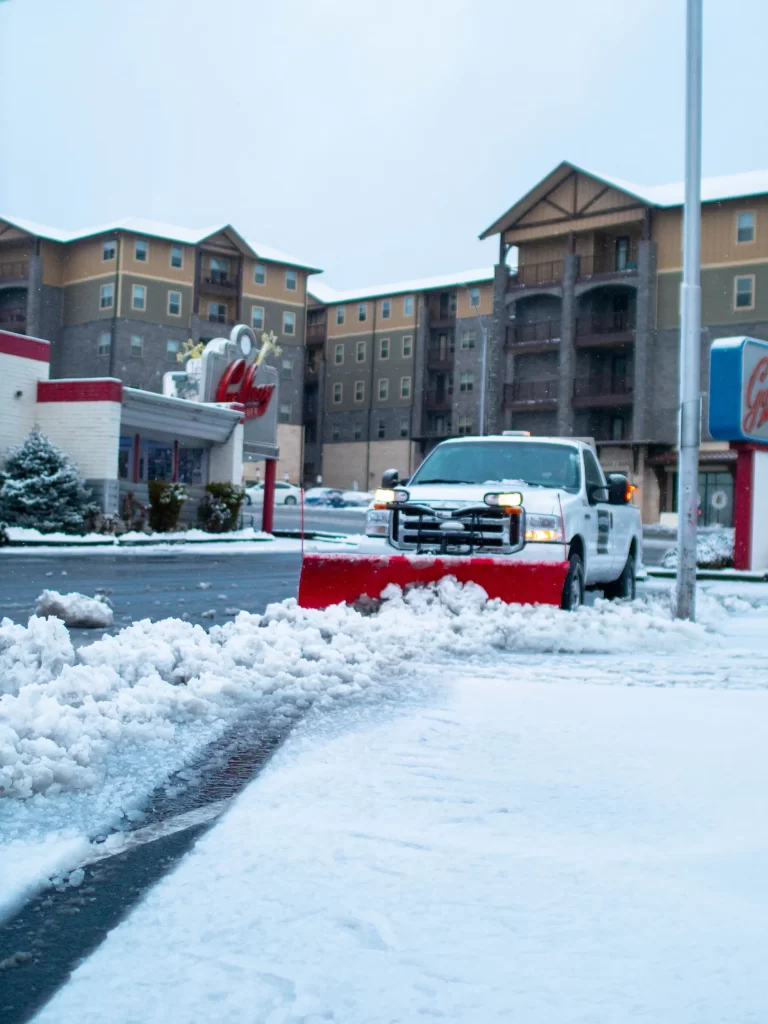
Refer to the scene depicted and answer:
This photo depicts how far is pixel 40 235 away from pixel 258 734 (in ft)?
217

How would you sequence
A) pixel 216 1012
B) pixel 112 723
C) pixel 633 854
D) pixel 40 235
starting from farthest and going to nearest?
pixel 40 235, pixel 112 723, pixel 633 854, pixel 216 1012

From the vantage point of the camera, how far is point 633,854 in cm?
398

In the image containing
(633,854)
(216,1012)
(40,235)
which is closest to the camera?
(216,1012)

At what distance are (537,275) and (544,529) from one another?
162ft

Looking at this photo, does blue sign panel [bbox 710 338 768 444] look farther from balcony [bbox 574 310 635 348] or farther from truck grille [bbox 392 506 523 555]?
balcony [bbox 574 310 635 348]

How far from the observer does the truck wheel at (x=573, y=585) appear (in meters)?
10.7

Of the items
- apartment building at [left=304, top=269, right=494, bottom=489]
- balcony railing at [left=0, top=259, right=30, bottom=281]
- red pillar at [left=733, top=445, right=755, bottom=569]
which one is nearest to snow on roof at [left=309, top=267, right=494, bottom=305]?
apartment building at [left=304, top=269, right=494, bottom=489]

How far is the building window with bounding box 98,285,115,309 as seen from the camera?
66.3 metres

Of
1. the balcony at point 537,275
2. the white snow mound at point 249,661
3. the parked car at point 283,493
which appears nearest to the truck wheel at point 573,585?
the white snow mound at point 249,661

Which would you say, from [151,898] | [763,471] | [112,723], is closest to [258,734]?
[112,723]

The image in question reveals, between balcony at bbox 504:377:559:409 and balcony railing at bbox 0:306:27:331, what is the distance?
98.1 ft

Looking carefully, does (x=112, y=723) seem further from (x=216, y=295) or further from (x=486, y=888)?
(x=216, y=295)

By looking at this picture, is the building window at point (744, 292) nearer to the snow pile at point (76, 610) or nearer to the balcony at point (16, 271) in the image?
the balcony at point (16, 271)

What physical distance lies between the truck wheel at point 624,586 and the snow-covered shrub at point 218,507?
76.5ft
